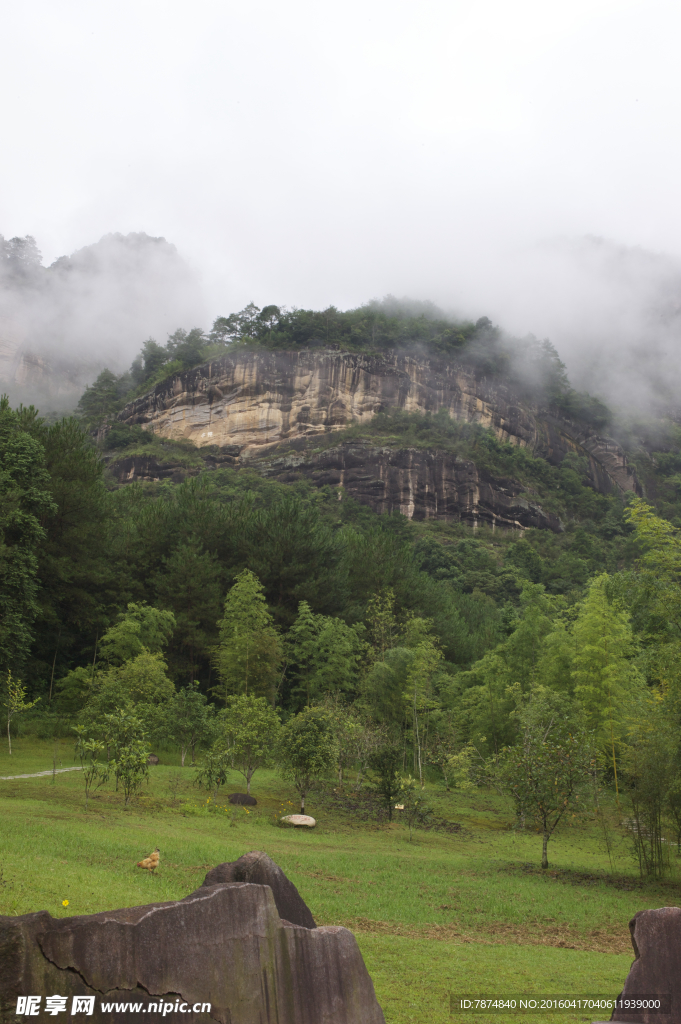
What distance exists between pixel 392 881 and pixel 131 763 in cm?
636

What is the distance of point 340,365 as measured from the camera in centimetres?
9056

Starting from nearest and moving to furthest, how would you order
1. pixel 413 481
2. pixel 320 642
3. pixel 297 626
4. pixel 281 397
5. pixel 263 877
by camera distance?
1. pixel 263 877
2. pixel 320 642
3. pixel 297 626
4. pixel 413 481
5. pixel 281 397

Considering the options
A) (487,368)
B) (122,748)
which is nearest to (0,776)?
(122,748)

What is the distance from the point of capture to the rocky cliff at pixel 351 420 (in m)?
80.9

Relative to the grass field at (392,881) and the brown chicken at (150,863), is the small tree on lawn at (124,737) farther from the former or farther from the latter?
the brown chicken at (150,863)

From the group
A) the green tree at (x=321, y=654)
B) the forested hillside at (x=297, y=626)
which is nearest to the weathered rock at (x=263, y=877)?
the forested hillside at (x=297, y=626)

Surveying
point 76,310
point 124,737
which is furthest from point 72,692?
point 76,310

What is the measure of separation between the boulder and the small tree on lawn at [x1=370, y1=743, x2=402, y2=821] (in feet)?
10.1

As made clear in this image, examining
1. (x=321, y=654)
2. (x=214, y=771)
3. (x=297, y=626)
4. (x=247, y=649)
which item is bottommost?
(x=214, y=771)

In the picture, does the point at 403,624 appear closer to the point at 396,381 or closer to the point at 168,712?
the point at 168,712

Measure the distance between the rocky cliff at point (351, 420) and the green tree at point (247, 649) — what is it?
164ft

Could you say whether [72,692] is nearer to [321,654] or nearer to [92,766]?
[321,654]

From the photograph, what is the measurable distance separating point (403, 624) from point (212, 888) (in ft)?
105

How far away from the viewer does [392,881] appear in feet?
40.4
